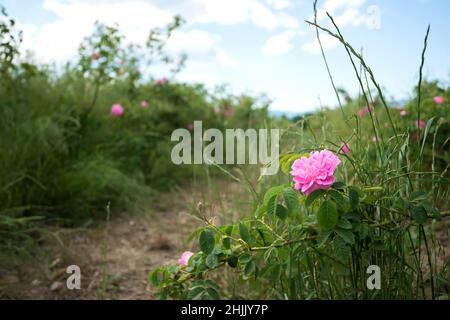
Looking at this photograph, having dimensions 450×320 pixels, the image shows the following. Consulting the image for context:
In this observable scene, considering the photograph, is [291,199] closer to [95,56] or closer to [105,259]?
[105,259]

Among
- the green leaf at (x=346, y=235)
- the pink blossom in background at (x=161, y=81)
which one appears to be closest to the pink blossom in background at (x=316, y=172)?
the green leaf at (x=346, y=235)

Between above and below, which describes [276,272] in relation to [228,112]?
below

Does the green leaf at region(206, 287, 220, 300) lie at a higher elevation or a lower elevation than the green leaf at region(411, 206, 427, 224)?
lower

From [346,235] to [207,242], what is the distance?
354 millimetres

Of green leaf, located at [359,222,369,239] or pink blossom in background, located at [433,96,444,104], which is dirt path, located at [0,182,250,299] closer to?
green leaf, located at [359,222,369,239]

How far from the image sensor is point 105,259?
1953mm

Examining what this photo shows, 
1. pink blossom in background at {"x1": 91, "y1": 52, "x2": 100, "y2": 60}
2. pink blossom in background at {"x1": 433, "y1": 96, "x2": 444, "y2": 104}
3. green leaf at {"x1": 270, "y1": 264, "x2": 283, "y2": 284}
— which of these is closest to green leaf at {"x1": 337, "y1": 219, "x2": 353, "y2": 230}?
green leaf at {"x1": 270, "y1": 264, "x2": 283, "y2": 284}

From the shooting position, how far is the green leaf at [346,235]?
1.13 m

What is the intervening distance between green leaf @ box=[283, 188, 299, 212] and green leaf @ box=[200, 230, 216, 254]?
0.72 ft

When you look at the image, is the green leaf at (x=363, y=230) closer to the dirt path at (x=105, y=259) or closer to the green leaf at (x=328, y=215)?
the green leaf at (x=328, y=215)

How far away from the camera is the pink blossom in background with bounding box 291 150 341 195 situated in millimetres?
1134

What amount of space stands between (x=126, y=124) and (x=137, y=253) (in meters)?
1.75

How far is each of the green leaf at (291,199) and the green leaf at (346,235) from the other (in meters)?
0.12

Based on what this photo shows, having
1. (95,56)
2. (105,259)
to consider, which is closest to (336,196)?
(105,259)
